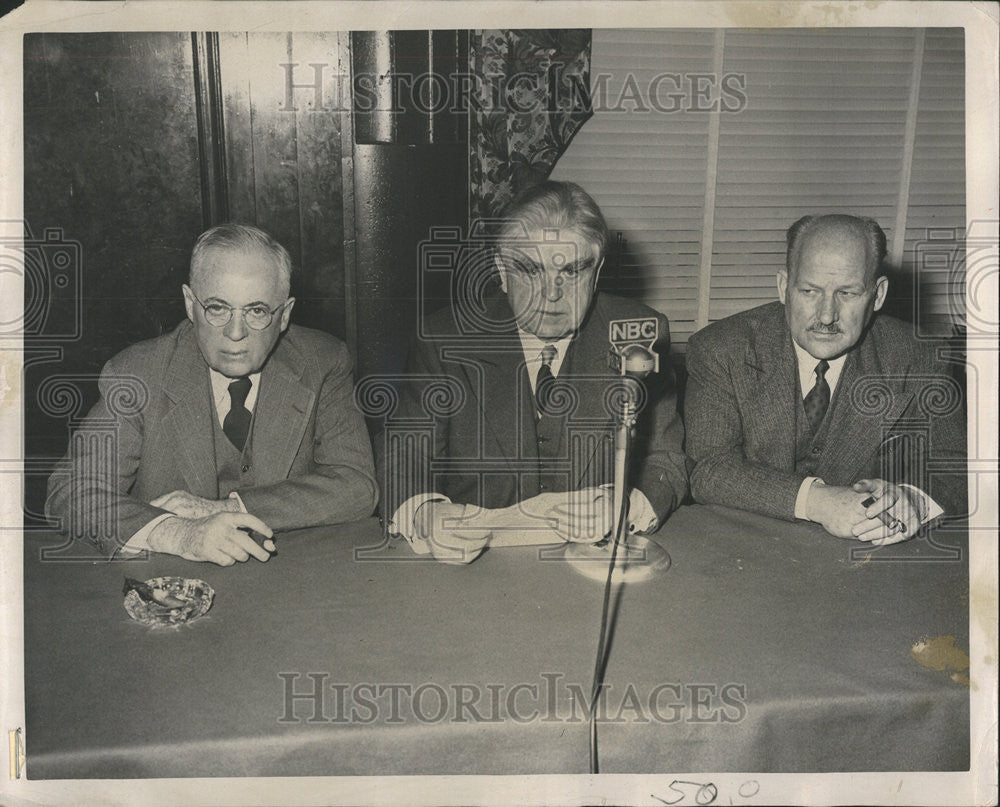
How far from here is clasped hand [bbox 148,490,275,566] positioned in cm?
163

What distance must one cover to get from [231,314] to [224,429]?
0.72 ft

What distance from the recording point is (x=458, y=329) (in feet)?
5.72

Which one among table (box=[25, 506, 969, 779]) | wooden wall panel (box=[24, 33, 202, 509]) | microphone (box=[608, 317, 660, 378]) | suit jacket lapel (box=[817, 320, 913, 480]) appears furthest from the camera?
suit jacket lapel (box=[817, 320, 913, 480])

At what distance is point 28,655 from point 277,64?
1.15m

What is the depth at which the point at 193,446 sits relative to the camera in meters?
1.70

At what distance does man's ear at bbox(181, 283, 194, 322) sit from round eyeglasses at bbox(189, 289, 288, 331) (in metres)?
0.01

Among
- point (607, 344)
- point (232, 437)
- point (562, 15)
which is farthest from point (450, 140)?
point (232, 437)

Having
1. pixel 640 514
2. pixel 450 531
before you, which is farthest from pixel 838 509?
pixel 450 531

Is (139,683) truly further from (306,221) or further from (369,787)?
(306,221)

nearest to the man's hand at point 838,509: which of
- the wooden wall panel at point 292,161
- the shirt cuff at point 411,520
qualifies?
the shirt cuff at point 411,520

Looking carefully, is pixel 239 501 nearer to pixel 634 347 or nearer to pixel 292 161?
pixel 292 161

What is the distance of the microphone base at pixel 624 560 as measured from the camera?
64.3 inches

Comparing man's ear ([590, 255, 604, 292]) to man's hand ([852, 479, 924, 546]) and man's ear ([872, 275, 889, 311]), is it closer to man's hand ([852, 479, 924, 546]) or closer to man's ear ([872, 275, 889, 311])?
man's ear ([872, 275, 889, 311])

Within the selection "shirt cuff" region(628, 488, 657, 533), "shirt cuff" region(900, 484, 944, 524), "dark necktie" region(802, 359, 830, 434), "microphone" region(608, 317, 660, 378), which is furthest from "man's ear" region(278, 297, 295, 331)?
"shirt cuff" region(900, 484, 944, 524)
